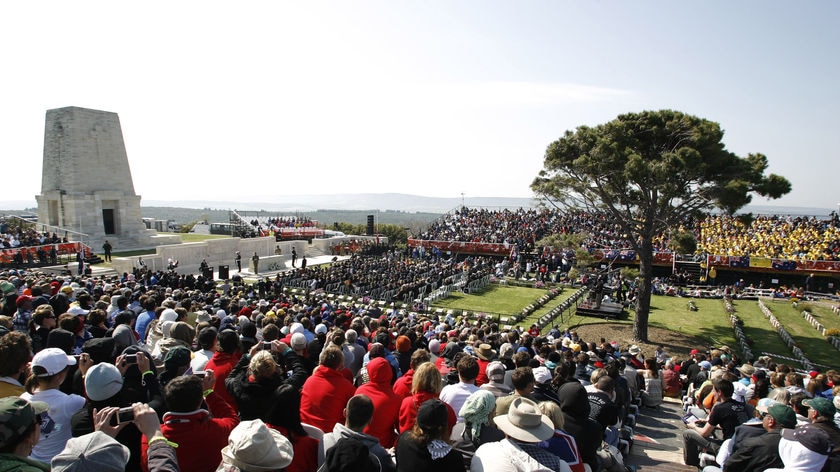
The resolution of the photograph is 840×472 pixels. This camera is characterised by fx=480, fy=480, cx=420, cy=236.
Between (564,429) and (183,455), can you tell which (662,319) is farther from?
(183,455)

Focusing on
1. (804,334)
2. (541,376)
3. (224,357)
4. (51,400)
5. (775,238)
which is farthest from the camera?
(775,238)

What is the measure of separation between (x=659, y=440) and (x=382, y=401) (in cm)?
551

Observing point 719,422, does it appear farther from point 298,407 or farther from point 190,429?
point 190,429

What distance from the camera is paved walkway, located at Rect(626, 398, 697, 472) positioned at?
6.59 m

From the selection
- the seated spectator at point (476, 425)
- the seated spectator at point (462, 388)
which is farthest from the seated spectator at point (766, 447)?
the seated spectator at point (462, 388)

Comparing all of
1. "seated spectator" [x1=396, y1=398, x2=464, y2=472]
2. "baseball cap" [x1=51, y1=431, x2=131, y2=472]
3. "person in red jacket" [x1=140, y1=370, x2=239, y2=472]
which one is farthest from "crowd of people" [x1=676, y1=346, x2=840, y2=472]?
"baseball cap" [x1=51, y1=431, x2=131, y2=472]

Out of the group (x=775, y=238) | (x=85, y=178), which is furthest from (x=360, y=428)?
(x=775, y=238)

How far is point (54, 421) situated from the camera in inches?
153

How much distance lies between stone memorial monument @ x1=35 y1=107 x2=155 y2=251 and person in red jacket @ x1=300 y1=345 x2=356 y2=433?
3101 cm

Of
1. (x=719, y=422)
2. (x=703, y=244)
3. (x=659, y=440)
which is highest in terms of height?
(x=719, y=422)

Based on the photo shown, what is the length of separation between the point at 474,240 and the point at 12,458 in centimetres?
3678

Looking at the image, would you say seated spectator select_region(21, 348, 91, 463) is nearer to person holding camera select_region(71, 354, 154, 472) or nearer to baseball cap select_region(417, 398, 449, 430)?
person holding camera select_region(71, 354, 154, 472)

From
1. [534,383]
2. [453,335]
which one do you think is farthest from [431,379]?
[453,335]

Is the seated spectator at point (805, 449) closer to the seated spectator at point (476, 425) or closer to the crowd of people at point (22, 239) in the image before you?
the seated spectator at point (476, 425)
